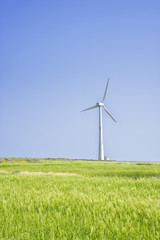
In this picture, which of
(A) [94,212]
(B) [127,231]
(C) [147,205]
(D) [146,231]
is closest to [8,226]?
(A) [94,212]

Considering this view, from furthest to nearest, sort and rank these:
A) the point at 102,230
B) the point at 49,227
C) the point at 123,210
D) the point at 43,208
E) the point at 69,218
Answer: the point at 43,208, the point at 123,210, the point at 69,218, the point at 49,227, the point at 102,230

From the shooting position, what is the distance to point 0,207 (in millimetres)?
6562

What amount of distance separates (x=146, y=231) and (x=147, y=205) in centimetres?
155

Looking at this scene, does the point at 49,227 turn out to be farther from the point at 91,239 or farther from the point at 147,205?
the point at 147,205

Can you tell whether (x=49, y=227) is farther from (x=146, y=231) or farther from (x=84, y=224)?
(x=146, y=231)

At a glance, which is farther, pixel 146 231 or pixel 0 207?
pixel 0 207

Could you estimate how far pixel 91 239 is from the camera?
393 cm

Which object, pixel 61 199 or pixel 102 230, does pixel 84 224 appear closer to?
pixel 102 230

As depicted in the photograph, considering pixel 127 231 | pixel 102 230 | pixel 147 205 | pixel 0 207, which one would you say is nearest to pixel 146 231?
pixel 127 231

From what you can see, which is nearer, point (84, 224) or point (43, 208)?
point (84, 224)

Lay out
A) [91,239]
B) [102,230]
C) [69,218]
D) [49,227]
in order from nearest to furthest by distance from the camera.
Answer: [91,239] < [102,230] < [49,227] < [69,218]

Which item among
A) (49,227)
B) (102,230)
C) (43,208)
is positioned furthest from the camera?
(43,208)

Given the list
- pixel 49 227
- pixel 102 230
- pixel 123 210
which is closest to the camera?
pixel 102 230

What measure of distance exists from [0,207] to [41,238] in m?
2.86
